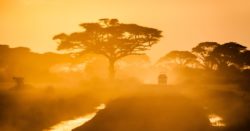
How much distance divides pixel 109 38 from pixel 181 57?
39250 mm

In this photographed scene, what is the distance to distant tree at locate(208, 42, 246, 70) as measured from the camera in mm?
98250

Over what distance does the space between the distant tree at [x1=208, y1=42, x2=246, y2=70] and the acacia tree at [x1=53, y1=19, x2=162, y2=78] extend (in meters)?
17.0

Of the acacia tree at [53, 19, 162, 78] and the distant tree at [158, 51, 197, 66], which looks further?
the distant tree at [158, 51, 197, 66]

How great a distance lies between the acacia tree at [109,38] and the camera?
87.9 m

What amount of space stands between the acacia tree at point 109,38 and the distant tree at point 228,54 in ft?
55.8

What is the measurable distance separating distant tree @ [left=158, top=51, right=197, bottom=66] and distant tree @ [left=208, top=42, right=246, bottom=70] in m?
14.1

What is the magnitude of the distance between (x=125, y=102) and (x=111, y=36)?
136 ft

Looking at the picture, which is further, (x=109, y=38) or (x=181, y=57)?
(x=181, y=57)

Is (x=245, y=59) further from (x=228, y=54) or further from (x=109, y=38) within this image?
(x=109, y=38)

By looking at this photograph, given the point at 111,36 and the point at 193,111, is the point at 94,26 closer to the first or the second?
the point at 111,36

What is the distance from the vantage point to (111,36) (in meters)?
88.5

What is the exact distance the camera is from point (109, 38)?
290 feet

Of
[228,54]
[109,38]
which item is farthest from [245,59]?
[109,38]

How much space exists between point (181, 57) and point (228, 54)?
25.6 m
